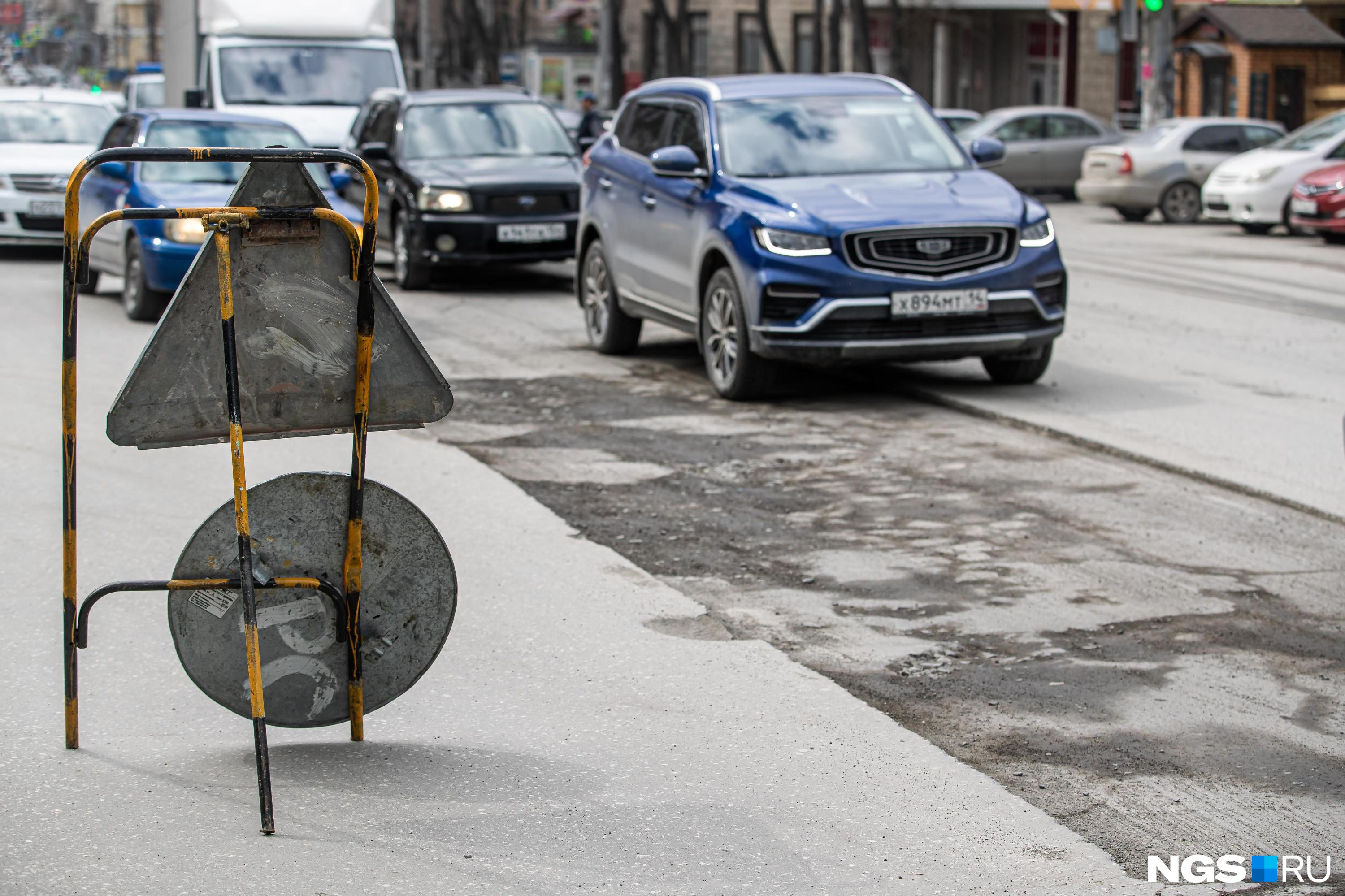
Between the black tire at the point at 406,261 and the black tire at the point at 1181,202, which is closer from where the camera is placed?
the black tire at the point at 406,261

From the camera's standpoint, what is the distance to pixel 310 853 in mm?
3926

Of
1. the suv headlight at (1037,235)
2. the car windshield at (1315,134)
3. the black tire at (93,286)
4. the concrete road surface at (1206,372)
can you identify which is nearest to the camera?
the concrete road surface at (1206,372)

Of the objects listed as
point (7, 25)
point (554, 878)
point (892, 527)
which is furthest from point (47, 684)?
point (7, 25)

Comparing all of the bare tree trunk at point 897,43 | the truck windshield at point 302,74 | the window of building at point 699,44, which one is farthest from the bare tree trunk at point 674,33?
the truck windshield at point 302,74

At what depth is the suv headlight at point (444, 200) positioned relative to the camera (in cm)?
1659

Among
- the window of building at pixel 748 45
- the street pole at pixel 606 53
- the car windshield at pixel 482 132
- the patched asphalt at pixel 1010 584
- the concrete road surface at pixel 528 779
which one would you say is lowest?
the concrete road surface at pixel 528 779

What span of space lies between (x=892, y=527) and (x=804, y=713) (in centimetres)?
249

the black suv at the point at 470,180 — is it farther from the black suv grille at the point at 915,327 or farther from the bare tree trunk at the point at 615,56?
the bare tree trunk at the point at 615,56

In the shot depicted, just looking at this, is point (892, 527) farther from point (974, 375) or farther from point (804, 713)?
point (974, 375)

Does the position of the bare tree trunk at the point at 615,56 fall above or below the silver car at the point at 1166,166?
above

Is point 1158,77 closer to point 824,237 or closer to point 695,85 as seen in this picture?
point 695,85

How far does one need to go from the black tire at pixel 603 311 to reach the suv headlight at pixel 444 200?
11.9ft

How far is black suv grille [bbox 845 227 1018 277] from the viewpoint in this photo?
10258 millimetres

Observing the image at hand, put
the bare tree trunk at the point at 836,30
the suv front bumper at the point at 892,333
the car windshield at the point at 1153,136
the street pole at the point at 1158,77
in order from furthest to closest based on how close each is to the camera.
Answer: the bare tree trunk at the point at 836,30 < the street pole at the point at 1158,77 < the car windshield at the point at 1153,136 < the suv front bumper at the point at 892,333
